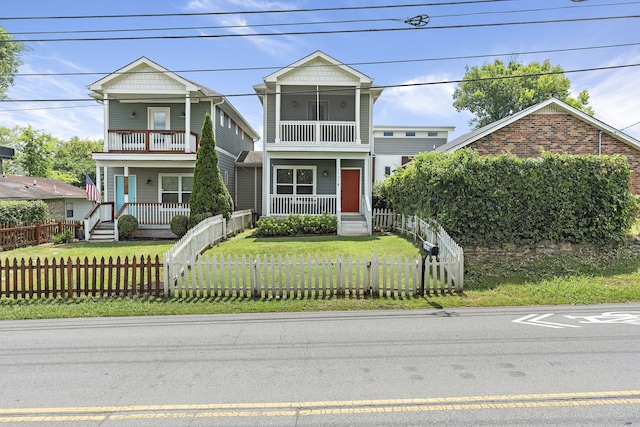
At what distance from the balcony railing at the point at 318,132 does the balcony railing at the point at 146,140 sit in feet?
15.8

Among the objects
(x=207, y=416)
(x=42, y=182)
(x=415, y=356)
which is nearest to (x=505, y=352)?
(x=415, y=356)

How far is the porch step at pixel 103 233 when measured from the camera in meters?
16.5

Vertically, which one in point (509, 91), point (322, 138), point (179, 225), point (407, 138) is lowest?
point (179, 225)

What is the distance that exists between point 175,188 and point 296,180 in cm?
650

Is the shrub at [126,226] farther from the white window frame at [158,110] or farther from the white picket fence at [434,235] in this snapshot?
the white picket fence at [434,235]

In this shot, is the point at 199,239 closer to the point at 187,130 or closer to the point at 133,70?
the point at 187,130

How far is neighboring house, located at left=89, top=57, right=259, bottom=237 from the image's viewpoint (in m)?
17.4

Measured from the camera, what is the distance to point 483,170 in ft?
32.5

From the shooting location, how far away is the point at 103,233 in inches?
658

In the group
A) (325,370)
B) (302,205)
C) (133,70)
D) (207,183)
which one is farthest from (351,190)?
(325,370)

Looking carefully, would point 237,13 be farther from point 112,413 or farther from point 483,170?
point 112,413

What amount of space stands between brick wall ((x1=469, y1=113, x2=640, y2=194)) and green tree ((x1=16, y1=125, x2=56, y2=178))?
49404 millimetres

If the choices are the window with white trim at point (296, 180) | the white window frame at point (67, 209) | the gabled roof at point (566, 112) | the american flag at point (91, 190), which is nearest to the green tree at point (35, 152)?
the white window frame at point (67, 209)

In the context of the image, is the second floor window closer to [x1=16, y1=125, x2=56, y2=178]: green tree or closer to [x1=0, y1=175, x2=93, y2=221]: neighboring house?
[x1=0, y1=175, x2=93, y2=221]: neighboring house
